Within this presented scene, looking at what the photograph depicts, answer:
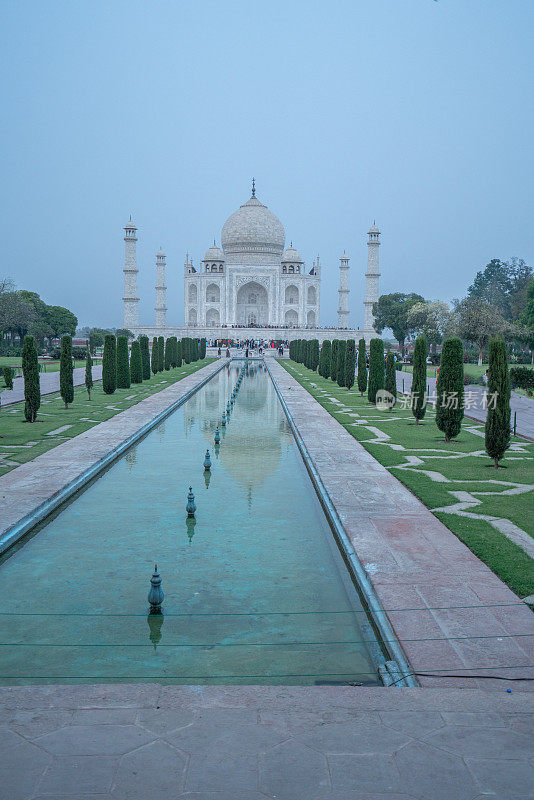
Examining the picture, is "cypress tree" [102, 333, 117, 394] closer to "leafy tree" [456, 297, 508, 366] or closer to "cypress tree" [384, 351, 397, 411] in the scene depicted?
"cypress tree" [384, 351, 397, 411]

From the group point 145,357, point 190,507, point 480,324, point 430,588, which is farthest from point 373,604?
point 480,324

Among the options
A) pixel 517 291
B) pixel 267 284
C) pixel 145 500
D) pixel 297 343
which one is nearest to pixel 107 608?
pixel 145 500

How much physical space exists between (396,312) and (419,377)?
31.8 m

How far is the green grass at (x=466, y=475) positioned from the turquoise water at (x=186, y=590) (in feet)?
3.99

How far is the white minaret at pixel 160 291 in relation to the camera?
55.8m

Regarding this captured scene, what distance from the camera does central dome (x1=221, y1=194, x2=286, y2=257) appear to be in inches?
2227

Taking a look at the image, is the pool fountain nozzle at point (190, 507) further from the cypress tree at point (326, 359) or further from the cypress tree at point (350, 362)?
the cypress tree at point (326, 359)

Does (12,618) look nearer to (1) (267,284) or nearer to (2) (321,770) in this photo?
(2) (321,770)

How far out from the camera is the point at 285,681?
384 cm

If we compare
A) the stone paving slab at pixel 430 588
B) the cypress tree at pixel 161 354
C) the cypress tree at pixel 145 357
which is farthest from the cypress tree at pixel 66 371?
the cypress tree at pixel 161 354

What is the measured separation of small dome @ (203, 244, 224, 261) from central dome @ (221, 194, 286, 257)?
1043 mm

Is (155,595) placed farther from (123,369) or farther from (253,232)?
(253,232)

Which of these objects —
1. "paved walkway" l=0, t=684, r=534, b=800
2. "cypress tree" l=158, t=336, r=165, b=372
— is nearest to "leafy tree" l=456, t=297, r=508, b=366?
"cypress tree" l=158, t=336, r=165, b=372

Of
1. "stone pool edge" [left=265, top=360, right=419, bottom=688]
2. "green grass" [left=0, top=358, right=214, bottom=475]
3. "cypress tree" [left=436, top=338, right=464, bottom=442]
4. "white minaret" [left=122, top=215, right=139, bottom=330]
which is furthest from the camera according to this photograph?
"white minaret" [left=122, top=215, right=139, bottom=330]
